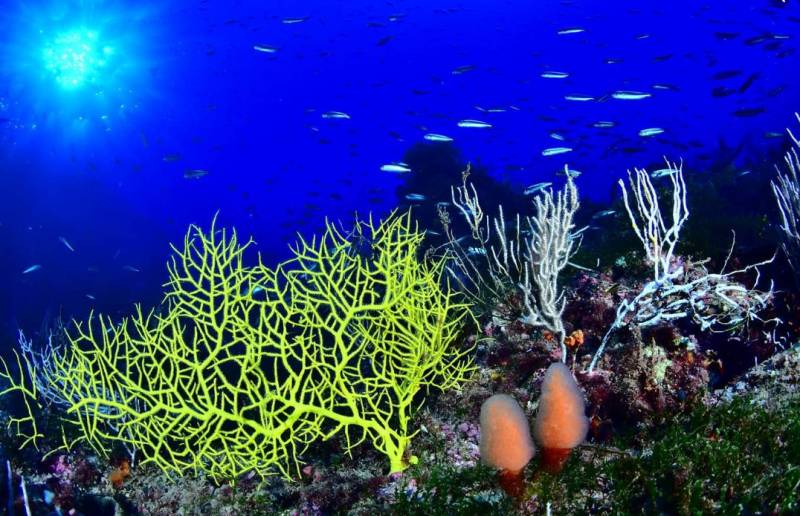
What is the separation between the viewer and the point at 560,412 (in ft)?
8.02

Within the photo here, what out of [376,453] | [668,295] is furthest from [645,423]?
[376,453]

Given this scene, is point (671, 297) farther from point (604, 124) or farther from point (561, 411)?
point (604, 124)

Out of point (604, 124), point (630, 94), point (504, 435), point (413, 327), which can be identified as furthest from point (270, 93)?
point (504, 435)

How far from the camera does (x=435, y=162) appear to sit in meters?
17.4

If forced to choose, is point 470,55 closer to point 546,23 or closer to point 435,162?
point 546,23

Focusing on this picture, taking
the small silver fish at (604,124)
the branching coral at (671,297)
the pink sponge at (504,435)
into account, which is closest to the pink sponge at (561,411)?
the pink sponge at (504,435)

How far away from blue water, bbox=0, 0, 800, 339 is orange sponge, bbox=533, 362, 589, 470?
7.86 meters

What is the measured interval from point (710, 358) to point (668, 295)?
2.78 feet

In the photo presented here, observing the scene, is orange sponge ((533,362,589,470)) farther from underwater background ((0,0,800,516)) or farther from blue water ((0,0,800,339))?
blue water ((0,0,800,339))

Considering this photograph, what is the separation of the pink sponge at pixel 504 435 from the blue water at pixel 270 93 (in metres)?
8.08

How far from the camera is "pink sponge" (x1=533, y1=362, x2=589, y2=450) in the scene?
7.98 feet

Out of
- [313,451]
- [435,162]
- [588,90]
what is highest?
[588,90]

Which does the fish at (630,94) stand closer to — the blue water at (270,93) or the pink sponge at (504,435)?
the blue water at (270,93)

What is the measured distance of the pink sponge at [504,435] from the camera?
2.44 metres
